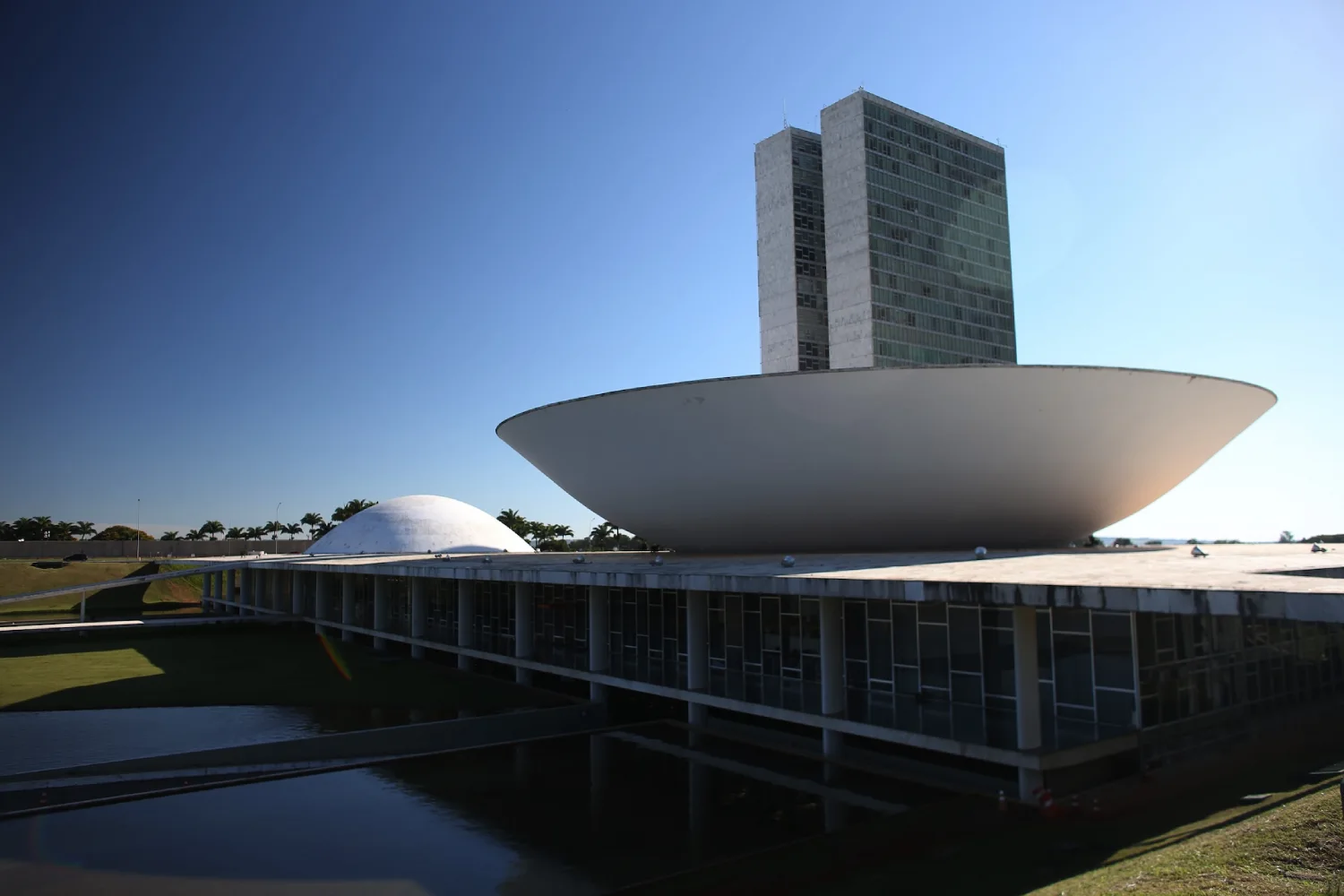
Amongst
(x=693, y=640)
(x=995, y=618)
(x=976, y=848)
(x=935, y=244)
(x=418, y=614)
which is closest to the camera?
(x=976, y=848)

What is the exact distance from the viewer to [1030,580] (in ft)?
33.5

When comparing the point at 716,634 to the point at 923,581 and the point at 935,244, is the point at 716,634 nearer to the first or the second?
the point at 923,581

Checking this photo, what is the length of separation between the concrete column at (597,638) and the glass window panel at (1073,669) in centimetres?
913

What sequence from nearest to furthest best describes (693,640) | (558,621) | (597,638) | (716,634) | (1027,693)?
1. (1027,693)
2. (693,640)
3. (716,634)
4. (597,638)
5. (558,621)

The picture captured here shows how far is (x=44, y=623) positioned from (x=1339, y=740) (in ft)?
131

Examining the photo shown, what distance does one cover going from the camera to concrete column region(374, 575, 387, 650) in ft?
93.5

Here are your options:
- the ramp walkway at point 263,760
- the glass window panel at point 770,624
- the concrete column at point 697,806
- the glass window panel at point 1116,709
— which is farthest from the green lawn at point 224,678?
the glass window panel at point 1116,709

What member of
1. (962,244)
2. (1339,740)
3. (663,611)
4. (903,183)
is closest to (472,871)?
(663,611)

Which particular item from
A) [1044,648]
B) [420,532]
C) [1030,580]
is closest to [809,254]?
[420,532]

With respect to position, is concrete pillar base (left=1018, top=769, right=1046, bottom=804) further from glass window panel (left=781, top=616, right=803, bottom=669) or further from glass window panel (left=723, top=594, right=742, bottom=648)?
glass window panel (left=723, top=594, right=742, bottom=648)

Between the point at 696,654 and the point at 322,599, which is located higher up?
the point at 696,654

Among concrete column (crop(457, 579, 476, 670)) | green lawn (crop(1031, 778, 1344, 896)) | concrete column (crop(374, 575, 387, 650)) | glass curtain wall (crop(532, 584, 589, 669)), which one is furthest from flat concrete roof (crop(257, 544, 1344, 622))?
concrete column (crop(374, 575, 387, 650))

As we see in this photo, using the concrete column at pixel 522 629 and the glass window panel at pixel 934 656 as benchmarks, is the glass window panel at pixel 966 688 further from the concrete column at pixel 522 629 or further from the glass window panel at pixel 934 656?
the concrete column at pixel 522 629

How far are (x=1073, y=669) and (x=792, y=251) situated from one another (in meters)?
58.2
